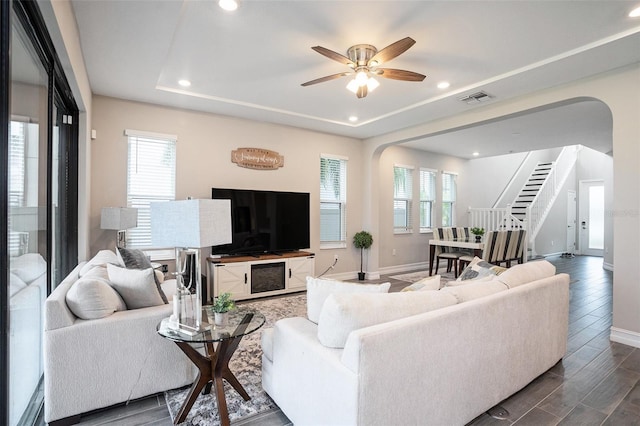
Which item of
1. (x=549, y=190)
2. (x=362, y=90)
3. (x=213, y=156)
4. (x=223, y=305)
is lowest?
(x=223, y=305)

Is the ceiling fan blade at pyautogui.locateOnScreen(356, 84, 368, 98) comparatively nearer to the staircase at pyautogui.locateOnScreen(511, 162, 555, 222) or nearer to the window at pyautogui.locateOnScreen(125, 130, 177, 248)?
the window at pyautogui.locateOnScreen(125, 130, 177, 248)

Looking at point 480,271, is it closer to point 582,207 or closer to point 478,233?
point 478,233

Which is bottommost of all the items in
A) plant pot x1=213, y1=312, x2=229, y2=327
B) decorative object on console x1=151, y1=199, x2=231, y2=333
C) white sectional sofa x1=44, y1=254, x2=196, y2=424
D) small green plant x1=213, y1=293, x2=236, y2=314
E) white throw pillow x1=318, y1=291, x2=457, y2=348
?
white sectional sofa x1=44, y1=254, x2=196, y2=424

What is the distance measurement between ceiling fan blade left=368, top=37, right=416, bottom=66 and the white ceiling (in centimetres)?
20

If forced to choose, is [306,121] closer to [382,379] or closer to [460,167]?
[382,379]

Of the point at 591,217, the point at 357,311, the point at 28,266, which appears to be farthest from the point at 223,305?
→ the point at 591,217

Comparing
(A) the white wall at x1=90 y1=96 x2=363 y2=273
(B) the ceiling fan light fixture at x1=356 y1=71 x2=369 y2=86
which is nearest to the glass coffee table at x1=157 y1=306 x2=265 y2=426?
(B) the ceiling fan light fixture at x1=356 y1=71 x2=369 y2=86

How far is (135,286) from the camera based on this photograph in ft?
7.44

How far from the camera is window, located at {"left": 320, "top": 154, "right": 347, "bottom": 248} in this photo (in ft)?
19.9

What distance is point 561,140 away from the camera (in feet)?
21.2

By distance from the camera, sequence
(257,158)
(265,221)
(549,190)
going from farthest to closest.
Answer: (549,190) < (257,158) < (265,221)

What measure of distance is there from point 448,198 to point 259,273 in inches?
212

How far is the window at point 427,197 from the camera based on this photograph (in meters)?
7.62

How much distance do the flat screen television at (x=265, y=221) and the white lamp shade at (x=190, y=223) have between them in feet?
8.53
